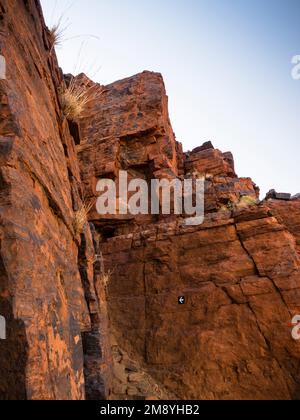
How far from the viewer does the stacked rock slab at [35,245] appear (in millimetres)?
2334

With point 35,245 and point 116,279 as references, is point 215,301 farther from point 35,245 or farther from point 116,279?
point 35,245

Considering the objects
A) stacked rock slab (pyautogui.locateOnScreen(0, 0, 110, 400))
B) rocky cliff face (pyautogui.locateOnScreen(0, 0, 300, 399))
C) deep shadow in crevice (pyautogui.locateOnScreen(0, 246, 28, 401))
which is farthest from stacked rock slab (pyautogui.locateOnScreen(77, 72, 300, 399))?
deep shadow in crevice (pyautogui.locateOnScreen(0, 246, 28, 401))

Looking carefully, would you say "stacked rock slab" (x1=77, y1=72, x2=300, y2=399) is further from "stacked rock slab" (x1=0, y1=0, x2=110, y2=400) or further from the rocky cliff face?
"stacked rock slab" (x1=0, y1=0, x2=110, y2=400)

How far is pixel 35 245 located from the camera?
2861mm

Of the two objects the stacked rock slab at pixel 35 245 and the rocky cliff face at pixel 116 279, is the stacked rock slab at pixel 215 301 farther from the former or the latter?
the stacked rock slab at pixel 35 245

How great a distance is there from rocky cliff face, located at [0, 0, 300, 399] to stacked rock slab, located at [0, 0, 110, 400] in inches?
0.5

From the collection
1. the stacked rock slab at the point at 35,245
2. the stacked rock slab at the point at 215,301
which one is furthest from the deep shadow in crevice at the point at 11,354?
the stacked rock slab at the point at 215,301

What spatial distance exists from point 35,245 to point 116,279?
18.6ft

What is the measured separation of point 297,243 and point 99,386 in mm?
5509

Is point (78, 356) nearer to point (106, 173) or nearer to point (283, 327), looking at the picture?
point (283, 327)

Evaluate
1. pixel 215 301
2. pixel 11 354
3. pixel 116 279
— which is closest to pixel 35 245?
pixel 11 354

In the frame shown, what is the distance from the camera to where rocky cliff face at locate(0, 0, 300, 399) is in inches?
104
